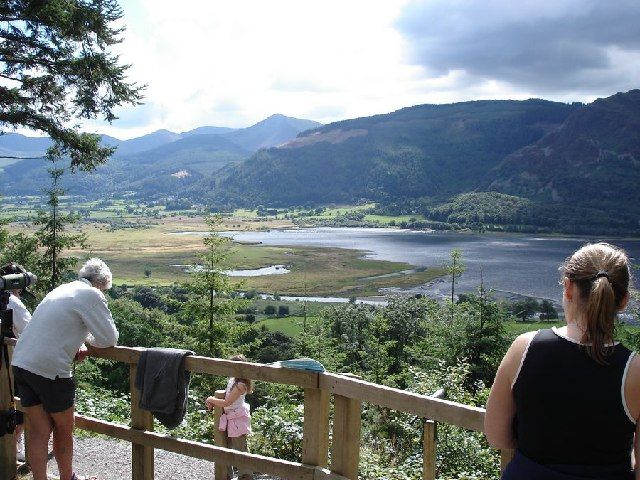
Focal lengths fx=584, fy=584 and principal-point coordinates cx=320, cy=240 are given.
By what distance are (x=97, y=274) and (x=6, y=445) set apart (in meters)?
1.69

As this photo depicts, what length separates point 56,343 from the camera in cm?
386

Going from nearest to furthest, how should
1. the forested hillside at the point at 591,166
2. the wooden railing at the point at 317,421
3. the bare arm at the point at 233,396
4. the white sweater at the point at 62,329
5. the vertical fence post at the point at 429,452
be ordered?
the wooden railing at the point at 317,421 < the vertical fence post at the point at 429,452 < the white sweater at the point at 62,329 < the bare arm at the point at 233,396 < the forested hillside at the point at 591,166

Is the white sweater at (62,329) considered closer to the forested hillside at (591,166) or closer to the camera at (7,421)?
the camera at (7,421)

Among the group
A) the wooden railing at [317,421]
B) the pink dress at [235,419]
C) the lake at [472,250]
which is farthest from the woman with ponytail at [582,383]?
the lake at [472,250]

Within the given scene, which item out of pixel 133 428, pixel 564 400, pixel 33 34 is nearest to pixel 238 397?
pixel 133 428

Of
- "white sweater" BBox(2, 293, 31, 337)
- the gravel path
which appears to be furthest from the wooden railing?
the gravel path

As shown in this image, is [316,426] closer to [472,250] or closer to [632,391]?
[632,391]

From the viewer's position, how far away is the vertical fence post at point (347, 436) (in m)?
3.39

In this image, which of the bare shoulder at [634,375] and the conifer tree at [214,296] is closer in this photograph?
the bare shoulder at [634,375]

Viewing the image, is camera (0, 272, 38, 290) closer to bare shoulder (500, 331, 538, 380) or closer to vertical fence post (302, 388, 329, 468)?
vertical fence post (302, 388, 329, 468)

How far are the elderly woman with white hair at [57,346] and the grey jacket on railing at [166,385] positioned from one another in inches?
12.9

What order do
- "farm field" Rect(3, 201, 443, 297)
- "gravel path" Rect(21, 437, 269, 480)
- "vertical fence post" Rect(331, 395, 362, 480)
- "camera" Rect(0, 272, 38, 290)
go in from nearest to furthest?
1. "vertical fence post" Rect(331, 395, 362, 480)
2. "camera" Rect(0, 272, 38, 290)
3. "gravel path" Rect(21, 437, 269, 480)
4. "farm field" Rect(3, 201, 443, 297)

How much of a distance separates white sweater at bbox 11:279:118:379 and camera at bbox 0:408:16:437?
2.36ft

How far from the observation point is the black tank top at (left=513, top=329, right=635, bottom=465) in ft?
6.67
